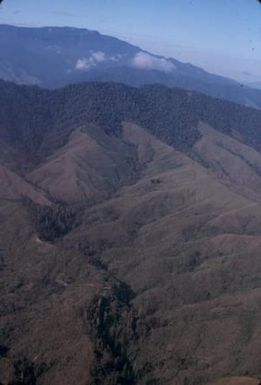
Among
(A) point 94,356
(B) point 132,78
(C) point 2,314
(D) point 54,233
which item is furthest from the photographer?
(B) point 132,78

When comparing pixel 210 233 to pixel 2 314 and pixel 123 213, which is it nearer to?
pixel 123 213

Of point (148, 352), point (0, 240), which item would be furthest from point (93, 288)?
point (0, 240)

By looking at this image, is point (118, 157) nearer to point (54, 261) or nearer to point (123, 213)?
point (123, 213)

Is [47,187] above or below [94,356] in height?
below

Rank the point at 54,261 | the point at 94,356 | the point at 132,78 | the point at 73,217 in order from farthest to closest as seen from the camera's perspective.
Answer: the point at 132,78 < the point at 73,217 < the point at 54,261 < the point at 94,356

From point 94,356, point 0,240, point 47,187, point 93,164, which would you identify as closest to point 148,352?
point 94,356

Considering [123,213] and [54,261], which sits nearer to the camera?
[54,261]
